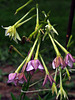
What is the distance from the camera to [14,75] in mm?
1042

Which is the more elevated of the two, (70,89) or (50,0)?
(50,0)

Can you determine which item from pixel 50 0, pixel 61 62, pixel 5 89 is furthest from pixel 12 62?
pixel 50 0

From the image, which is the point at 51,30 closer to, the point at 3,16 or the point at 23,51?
the point at 23,51

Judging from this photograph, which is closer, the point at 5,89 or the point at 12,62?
the point at 5,89

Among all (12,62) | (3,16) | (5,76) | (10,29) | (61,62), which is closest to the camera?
(61,62)

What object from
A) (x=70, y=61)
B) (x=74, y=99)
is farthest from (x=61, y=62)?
(x=74, y=99)

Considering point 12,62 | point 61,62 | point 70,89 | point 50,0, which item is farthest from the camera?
point 50,0

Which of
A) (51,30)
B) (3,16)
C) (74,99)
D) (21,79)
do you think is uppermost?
(3,16)

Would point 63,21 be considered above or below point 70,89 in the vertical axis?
above

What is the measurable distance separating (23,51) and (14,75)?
97.8 inches

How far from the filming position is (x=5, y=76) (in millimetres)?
2736

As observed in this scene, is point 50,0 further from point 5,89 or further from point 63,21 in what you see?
point 5,89

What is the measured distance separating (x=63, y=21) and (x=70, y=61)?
4137mm

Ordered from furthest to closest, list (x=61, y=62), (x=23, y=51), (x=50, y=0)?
(x=50, y=0) < (x=23, y=51) < (x=61, y=62)
